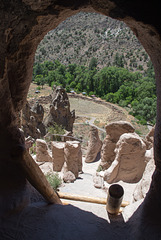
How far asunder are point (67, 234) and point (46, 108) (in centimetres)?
2299

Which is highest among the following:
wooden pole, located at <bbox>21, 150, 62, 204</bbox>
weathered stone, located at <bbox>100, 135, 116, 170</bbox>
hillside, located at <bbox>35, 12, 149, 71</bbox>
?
hillside, located at <bbox>35, 12, 149, 71</bbox>

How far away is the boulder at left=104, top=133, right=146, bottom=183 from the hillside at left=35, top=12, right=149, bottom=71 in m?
44.3

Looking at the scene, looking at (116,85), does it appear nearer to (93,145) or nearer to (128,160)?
(93,145)

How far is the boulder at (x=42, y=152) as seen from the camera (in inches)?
368

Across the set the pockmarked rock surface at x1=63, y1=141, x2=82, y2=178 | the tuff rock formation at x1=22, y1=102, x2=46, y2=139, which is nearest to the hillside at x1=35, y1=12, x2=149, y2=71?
the tuff rock formation at x1=22, y1=102, x2=46, y2=139

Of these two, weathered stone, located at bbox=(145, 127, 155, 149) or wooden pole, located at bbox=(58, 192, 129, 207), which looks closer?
wooden pole, located at bbox=(58, 192, 129, 207)

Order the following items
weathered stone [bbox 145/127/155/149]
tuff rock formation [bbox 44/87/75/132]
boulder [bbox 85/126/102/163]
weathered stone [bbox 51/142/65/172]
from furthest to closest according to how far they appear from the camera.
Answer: tuff rock formation [bbox 44/87/75/132]
boulder [bbox 85/126/102/163]
weathered stone [bbox 145/127/155/149]
weathered stone [bbox 51/142/65/172]

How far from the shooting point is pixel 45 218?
3248 mm

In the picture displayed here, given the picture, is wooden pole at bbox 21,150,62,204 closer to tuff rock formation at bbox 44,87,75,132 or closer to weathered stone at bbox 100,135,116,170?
weathered stone at bbox 100,135,116,170

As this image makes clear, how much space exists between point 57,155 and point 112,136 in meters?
2.67

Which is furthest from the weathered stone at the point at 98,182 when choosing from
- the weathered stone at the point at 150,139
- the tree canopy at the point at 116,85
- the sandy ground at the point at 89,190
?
the tree canopy at the point at 116,85

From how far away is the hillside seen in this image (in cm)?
5152

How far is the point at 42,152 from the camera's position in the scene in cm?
959

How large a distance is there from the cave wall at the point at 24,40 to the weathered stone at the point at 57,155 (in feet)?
17.5
